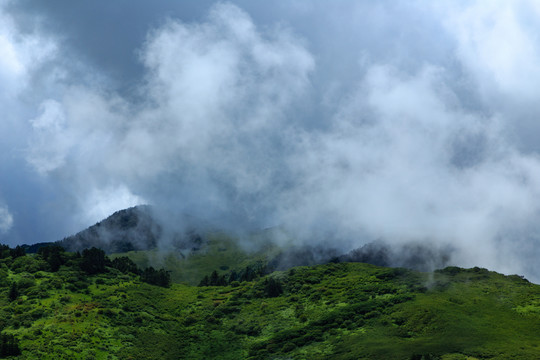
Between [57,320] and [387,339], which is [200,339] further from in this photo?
[387,339]

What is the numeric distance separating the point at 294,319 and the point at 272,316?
8.40 metres

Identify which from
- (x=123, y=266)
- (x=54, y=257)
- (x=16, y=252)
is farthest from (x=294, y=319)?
(x=16, y=252)

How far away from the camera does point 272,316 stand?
4855 inches

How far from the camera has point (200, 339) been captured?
117 meters

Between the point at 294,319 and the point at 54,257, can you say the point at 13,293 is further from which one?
the point at 294,319

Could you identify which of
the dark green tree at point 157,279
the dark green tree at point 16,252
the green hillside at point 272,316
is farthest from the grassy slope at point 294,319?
the dark green tree at point 16,252

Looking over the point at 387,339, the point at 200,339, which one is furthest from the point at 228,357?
the point at 387,339

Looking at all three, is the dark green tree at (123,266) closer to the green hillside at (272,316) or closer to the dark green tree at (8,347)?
the green hillside at (272,316)

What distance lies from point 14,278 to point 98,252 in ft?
104

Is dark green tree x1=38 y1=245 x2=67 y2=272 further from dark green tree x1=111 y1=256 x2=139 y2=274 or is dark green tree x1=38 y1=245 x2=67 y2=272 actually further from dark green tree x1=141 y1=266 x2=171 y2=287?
dark green tree x1=141 y1=266 x2=171 y2=287

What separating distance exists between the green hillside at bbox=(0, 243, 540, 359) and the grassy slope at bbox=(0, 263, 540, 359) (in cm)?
27

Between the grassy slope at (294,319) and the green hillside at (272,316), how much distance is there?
271mm

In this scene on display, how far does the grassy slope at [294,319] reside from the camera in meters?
87.5

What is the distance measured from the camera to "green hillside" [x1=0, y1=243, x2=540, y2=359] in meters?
87.9
